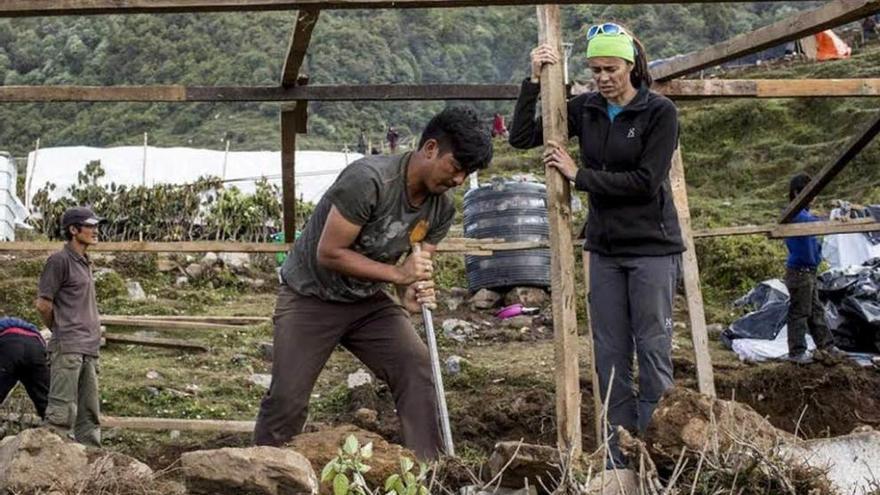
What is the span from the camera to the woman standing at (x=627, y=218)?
4664mm

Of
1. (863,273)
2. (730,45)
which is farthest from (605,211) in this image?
(863,273)

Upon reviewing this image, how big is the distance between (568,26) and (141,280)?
119 feet

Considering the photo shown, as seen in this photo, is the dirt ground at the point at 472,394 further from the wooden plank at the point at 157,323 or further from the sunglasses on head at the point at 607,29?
the sunglasses on head at the point at 607,29

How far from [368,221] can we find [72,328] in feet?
11.0

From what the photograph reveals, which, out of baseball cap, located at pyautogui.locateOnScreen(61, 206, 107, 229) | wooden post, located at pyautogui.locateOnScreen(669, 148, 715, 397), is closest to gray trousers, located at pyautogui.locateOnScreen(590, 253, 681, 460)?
wooden post, located at pyautogui.locateOnScreen(669, 148, 715, 397)

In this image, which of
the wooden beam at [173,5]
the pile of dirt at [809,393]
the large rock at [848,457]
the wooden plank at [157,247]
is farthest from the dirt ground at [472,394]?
the wooden beam at [173,5]

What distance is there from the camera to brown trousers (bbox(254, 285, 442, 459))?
4.84 metres

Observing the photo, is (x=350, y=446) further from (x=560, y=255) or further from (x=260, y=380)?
(x=260, y=380)

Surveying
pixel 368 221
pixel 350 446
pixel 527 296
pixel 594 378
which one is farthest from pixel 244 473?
pixel 527 296

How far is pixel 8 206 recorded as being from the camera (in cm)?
1831

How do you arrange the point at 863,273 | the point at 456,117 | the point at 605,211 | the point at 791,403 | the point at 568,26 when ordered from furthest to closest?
the point at 568,26 < the point at 863,273 < the point at 791,403 < the point at 605,211 < the point at 456,117

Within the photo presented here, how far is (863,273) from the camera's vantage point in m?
10.7

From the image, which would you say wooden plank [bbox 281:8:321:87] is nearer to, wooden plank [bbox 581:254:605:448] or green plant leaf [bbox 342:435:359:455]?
wooden plank [bbox 581:254:605:448]

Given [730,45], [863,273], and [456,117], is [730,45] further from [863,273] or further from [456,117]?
[863,273]
